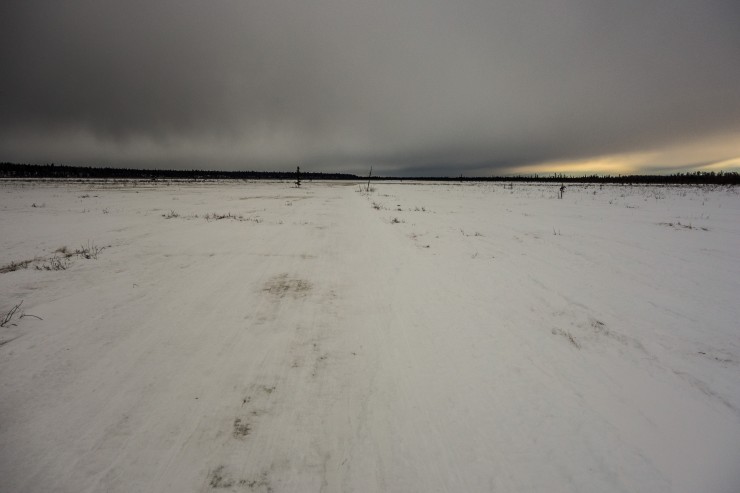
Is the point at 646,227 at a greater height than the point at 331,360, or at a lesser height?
greater

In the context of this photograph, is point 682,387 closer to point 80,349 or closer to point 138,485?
point 138,485

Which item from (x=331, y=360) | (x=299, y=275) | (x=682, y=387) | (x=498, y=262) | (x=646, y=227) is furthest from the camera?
(x=646, y=227)

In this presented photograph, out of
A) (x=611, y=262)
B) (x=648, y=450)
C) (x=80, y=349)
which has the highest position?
(x=611, y=262)

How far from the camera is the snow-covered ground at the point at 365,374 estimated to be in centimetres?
244

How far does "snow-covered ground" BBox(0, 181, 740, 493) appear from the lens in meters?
2.44

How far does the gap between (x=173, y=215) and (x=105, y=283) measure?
9.33m

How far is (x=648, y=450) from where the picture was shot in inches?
103

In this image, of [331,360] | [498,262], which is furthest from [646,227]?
[331,360]

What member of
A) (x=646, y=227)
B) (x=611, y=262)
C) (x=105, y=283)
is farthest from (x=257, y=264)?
(x=646, y=227)

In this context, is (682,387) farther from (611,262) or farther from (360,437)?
(611,262)

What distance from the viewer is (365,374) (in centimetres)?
351

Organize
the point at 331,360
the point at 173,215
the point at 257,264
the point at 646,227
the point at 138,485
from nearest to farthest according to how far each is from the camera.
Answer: the point at 138,485 → the point at 331,360 → the point at 257,264 → the point at 646,227 → the point at 173,215

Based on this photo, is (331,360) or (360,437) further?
(331,360)

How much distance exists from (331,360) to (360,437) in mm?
1143
